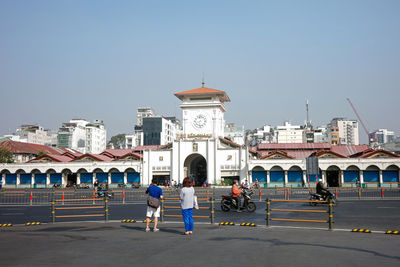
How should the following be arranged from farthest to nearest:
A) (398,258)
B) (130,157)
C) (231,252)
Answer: (130,157) < (231,252) < (398,258)

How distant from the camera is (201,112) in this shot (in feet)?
222

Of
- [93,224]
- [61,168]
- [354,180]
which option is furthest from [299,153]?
[93,224]

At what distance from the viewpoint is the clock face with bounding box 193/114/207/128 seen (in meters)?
67.4

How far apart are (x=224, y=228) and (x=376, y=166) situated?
167ft

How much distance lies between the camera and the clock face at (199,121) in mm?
67438

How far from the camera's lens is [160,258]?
835cm

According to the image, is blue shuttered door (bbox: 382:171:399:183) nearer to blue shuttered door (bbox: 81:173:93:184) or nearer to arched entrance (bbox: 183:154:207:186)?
arched entrance (bbox: 183:154:207:186)

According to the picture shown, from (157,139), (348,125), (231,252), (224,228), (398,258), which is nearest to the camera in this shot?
(398,258)

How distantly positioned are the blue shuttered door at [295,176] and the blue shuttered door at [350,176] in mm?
6570

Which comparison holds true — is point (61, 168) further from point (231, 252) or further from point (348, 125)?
point (348, 125)

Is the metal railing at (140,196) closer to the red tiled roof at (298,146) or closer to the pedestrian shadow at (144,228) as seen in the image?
the pedestrian shadow at (144,228)

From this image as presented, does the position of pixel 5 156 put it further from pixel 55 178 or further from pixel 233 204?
pixel 233 204

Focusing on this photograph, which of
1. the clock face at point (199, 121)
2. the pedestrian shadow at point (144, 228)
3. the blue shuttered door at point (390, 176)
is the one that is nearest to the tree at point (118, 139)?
the clock face at point (199, 121)

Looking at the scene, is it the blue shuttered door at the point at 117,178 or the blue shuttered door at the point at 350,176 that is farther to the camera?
the blue shuttered door at the point at 117,178
